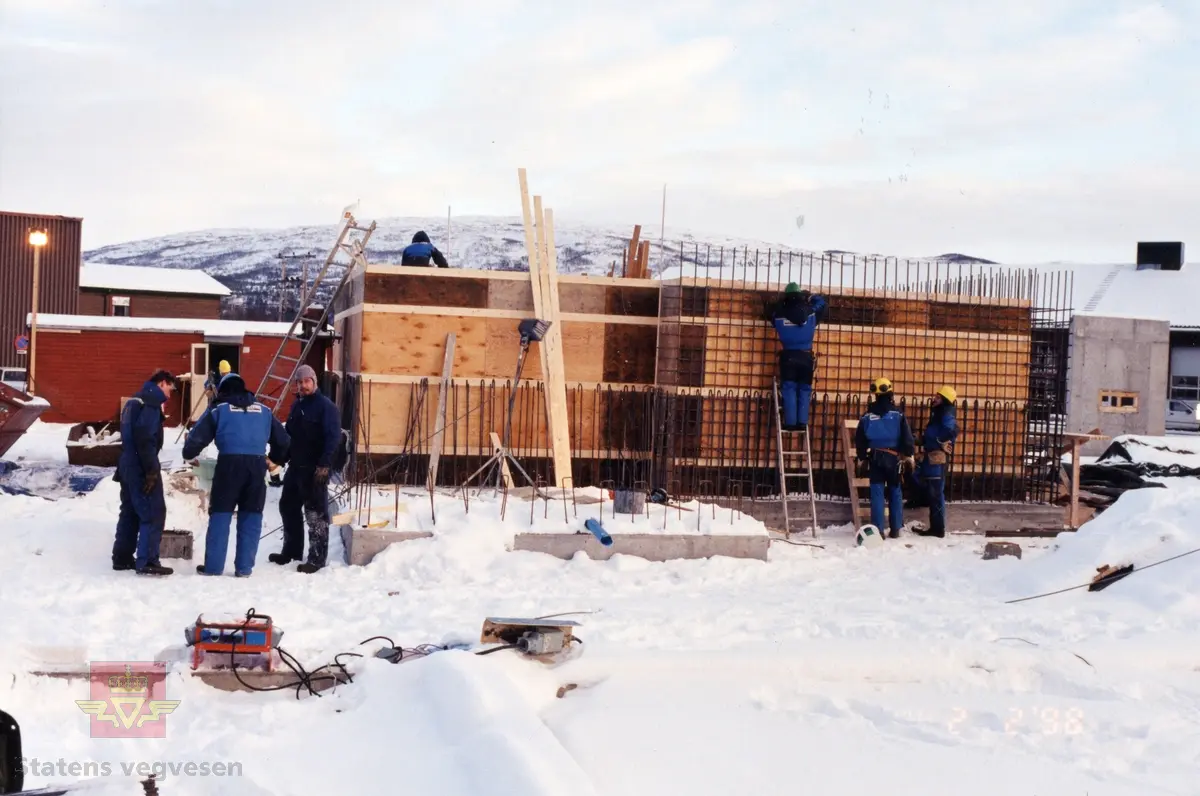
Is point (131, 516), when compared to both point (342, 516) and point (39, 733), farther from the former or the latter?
point (39, 733)

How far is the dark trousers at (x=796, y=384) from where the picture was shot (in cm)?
1370

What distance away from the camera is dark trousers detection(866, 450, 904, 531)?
515 inches

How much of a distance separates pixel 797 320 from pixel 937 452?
2253mm

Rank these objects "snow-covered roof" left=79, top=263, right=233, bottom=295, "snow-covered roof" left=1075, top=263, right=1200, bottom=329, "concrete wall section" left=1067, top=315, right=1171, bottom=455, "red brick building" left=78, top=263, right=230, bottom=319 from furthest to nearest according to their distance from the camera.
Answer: "snow-covered roof" left=79, top=263, right=233, bottom=295 → "red brick building" left=78, top=263, right=230, bottom=319 → "snow-covered roof" left=1075, top=263, right=1200, bottom=329 → "concrete wall section" left=1067, top=315, right=1171, bottom=455

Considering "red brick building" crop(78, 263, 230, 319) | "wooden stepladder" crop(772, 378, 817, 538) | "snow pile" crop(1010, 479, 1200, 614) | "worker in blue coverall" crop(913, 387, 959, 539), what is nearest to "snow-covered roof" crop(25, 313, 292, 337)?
"wooden stepladder" crop(772, 378, 817, 538)

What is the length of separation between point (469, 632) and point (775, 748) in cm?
258

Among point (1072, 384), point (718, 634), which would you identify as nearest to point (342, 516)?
point (718, 634)

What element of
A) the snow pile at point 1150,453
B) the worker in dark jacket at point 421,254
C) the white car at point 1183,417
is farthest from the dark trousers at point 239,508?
the white car at point 1183,417

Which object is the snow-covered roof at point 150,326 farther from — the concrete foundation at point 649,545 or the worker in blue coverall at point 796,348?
the concrete foundation at point 649,545

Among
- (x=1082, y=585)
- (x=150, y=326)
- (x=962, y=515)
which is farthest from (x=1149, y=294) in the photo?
(x=1082, y=585)

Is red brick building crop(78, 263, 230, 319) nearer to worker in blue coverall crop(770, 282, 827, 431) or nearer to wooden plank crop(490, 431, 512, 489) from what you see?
wooden plank crop(490, 431, 512, 489)

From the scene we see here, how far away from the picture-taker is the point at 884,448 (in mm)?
13062

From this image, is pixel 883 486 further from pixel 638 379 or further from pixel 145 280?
pixel 145 280

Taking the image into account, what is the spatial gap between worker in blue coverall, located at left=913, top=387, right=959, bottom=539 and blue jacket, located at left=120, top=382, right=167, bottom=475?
27.8ft
